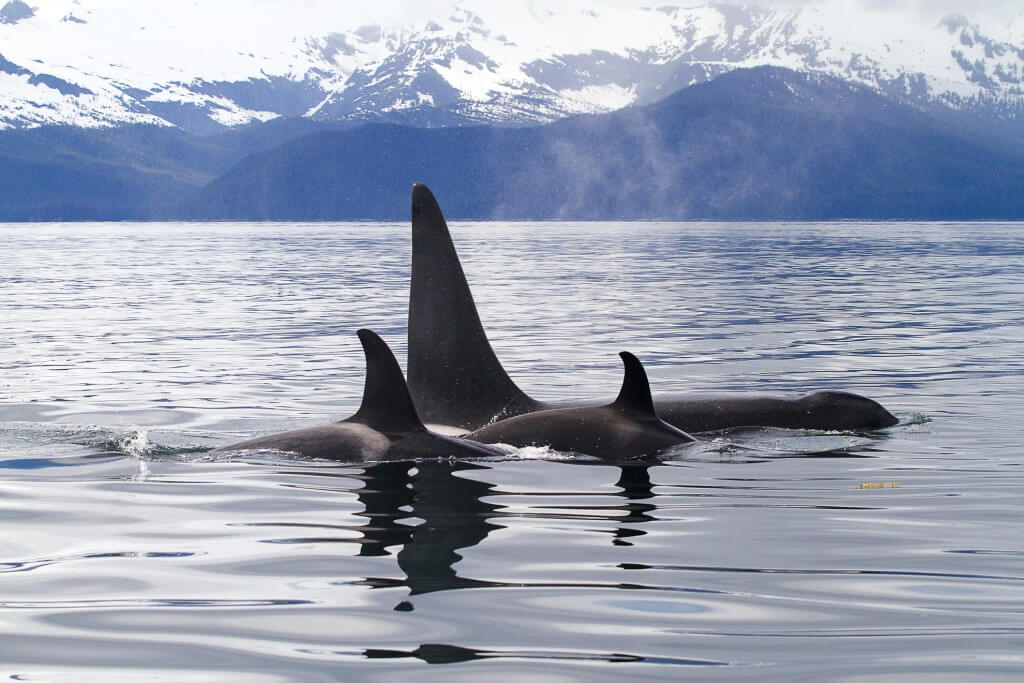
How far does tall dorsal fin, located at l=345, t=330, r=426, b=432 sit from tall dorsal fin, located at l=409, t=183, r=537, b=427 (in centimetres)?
180

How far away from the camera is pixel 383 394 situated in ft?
36.2

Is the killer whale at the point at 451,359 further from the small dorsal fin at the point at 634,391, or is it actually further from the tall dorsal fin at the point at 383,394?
the tall dorsal fin at the point at 383,394

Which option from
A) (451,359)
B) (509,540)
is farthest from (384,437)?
(509,540)

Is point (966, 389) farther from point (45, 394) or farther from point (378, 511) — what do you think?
point (45, 394)

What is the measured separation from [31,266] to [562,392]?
55145 mm

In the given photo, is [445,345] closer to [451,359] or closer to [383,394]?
[451,359]

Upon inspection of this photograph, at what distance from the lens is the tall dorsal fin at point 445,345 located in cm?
1341

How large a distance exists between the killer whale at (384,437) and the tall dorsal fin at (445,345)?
5.53 ft

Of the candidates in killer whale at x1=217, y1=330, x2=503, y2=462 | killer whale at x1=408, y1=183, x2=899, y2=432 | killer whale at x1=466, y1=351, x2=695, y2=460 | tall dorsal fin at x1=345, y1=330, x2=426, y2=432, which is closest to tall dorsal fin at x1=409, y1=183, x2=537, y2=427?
killer whale at x1=408, y1=183, x2=899, y2=432

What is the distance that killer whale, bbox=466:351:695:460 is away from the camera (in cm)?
1187

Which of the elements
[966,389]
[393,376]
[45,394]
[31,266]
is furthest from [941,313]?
[31,266]

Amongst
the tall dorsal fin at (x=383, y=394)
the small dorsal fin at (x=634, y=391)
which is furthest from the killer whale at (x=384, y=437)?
the small dorsal fin at (x=634, y=391)

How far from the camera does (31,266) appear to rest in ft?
221

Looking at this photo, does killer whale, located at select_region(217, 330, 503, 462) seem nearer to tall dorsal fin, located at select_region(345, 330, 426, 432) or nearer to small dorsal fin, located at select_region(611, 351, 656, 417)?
tall dorsal fin, located at select_region(345, 330, 426, 432)
